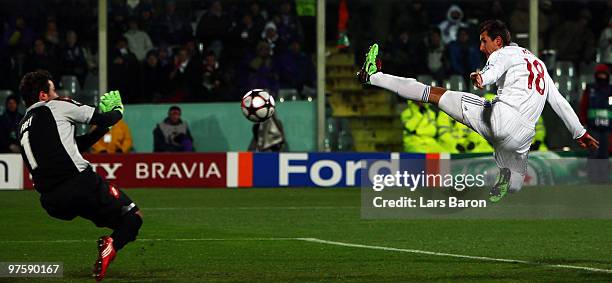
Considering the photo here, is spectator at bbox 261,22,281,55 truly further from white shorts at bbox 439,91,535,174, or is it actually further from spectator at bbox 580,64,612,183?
white shorts at bbox 439,91,535,174

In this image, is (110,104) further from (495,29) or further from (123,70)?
(123,70)

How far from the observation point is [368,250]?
1305cm

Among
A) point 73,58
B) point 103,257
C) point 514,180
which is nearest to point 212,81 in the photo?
point 73,58

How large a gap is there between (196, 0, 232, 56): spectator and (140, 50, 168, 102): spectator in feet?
2.92

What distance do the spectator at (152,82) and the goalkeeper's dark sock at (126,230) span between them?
12.7 metres

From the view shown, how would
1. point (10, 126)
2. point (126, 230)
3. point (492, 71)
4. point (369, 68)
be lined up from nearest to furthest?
point (126, 230), point (492, 71), point (369, 68), point (10, 126)

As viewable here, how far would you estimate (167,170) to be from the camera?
21922 millimetres

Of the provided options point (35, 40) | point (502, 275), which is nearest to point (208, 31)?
point (35, 40)

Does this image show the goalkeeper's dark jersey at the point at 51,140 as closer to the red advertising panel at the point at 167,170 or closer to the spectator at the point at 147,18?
the red advertising panel at the point at 167,170

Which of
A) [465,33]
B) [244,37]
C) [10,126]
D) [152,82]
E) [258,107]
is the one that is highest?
[465,33]

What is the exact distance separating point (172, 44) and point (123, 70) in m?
0.95

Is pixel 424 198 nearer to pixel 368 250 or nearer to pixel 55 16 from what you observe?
pixel 368 250

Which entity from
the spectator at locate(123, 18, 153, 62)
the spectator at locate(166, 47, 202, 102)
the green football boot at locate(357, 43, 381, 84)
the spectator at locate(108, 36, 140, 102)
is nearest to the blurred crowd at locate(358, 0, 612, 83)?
the spectator at locate(166, 47, 202, 102)

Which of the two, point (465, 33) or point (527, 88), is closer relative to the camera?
point (527, 88)
